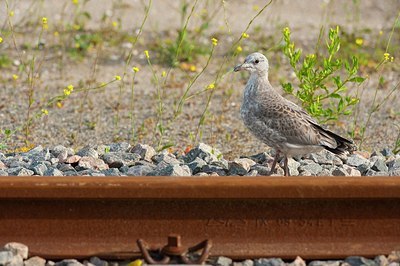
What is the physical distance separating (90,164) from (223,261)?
1.65m

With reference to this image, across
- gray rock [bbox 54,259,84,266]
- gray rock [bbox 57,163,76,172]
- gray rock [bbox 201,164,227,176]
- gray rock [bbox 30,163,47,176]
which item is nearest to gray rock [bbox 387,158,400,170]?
gray rock [bbox 201,164,227,176]

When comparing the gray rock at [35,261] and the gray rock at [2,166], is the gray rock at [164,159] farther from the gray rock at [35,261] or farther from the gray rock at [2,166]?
the gray rock at [35,261]

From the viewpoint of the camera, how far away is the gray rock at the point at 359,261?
17.4 ft

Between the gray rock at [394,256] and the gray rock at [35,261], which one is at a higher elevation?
the gray rock at [394,256]

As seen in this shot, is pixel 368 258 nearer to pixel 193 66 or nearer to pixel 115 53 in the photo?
pixel 193 66

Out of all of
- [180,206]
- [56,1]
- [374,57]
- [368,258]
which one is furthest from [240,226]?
[56,1]

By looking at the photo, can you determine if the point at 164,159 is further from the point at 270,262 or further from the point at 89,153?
the point at 270,262

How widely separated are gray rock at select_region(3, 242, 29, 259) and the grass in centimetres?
213

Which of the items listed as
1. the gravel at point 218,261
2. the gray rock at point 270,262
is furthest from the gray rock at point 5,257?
the gray rock at point 270,262

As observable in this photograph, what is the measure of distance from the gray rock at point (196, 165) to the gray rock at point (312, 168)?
69 cm

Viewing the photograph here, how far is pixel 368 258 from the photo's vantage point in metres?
5.45

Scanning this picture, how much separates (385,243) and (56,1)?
9494 millimetres

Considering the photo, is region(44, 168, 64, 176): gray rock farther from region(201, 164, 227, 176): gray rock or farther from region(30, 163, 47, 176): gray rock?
region(201, 164, 227, 176): gray rock

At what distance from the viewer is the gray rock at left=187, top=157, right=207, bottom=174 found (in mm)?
6539
